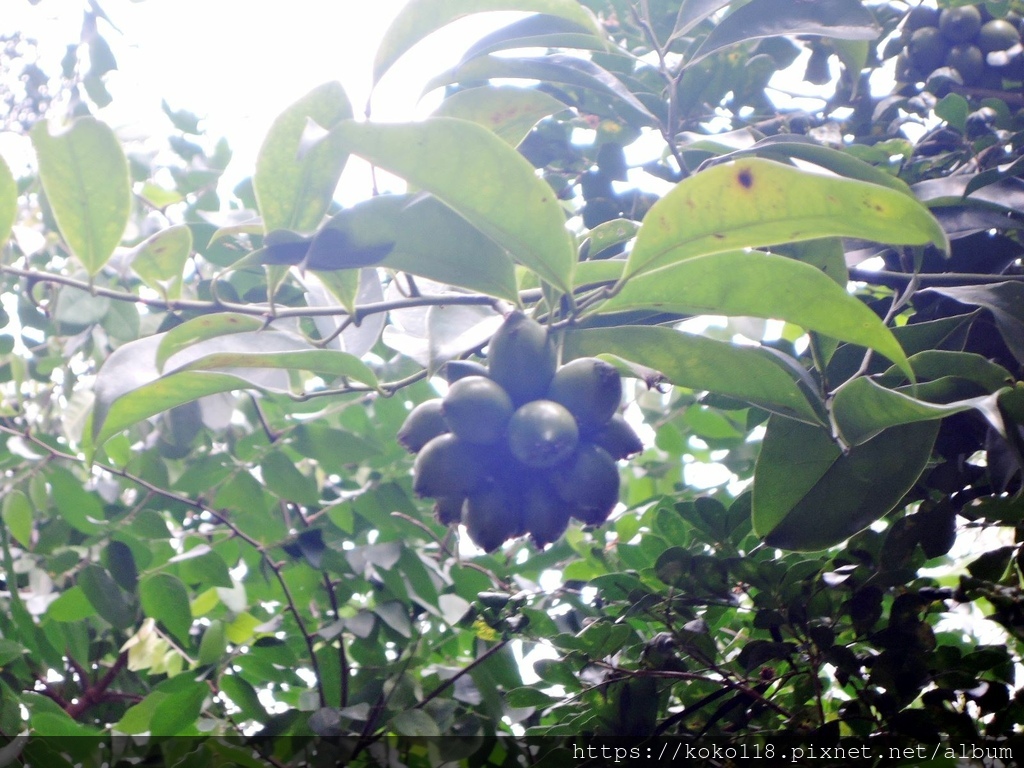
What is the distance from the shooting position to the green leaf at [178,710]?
1.19m

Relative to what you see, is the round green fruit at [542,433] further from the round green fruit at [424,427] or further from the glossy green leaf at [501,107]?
the glossy green leaf at [501,107]

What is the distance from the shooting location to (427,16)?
2.74 ft

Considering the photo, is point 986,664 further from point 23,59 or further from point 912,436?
point 23,59

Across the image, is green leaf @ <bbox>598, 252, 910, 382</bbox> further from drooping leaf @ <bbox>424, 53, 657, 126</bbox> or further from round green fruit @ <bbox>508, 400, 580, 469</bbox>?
drooping leaf @ <bbox>424, 53, 657, 126</bbox>

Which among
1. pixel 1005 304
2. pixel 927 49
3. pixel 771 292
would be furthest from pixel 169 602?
pixel 927 49

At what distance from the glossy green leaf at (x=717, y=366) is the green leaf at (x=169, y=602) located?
0.87 meters

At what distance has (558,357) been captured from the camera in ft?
2.55

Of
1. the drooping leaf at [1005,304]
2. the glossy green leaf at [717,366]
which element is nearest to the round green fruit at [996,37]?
the drooping leaf at [1005,304]

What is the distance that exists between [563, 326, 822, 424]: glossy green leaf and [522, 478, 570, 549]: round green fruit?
0.14m

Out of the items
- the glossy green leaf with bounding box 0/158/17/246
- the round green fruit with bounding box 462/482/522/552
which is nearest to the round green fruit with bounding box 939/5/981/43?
the round green fruit with bounding box 462/482/522/552

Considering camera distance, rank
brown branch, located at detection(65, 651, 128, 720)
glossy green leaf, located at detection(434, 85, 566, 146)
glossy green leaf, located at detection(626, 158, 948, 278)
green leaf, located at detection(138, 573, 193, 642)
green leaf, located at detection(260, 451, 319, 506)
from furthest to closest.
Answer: brown branch, located at detection(65, 651, 128, 720), green leaf, located at detection(260, 451, 319, 506), green leaf, located at detection(138, 573, 193, 642), glossy green leaf, located at detection(434, 85, 566, 146), glossy green leaf, located at detection(626, 158, 948, 278)

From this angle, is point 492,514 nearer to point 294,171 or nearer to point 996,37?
point 294,171

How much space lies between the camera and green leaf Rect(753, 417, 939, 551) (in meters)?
0.83

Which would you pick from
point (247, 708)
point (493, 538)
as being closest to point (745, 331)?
point (493, 538)
